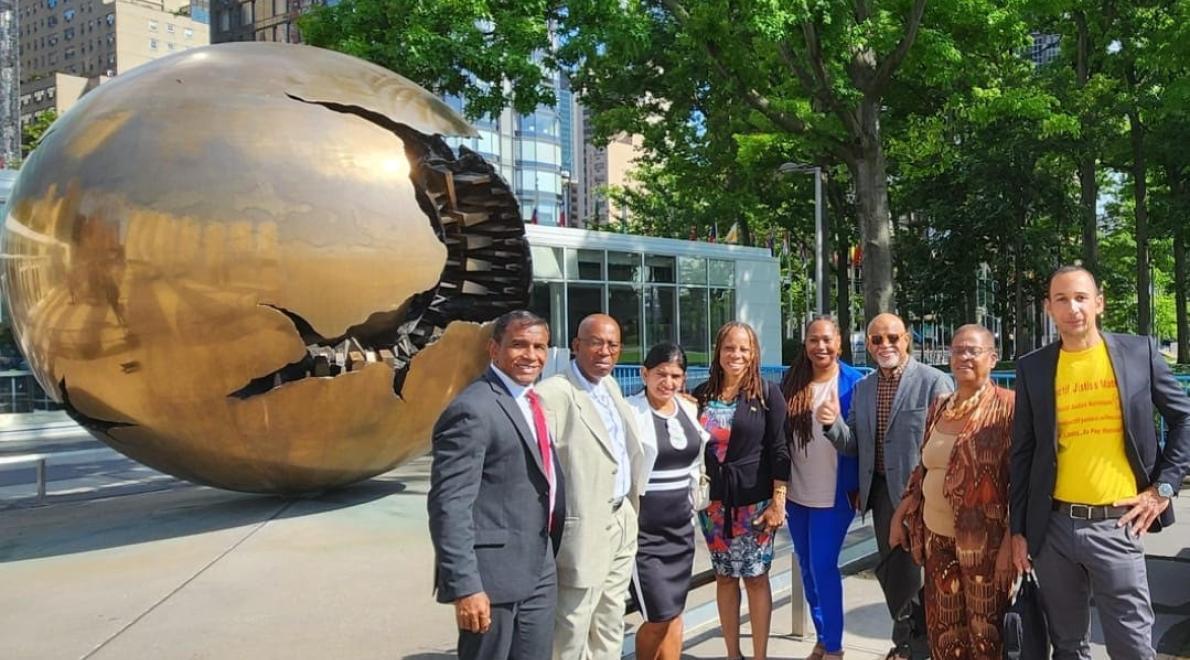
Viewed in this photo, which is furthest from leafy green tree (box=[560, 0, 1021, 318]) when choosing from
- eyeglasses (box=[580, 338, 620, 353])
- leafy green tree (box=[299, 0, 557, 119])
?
eyeglasses (box=[580, 338, 620, 353])

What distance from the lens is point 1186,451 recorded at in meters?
3.47

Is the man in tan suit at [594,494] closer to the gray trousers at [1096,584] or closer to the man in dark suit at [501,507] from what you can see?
the man in dark suit at [501,507]

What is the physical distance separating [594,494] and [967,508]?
4.77 feet

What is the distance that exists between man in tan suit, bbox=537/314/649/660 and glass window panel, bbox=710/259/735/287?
2085cm

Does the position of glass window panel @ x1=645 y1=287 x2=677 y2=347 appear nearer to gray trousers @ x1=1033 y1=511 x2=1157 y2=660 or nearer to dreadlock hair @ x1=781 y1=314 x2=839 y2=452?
dreadlock hair @ x1=781 y1=314 x2=839 y2=452

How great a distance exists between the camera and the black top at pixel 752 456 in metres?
4.38

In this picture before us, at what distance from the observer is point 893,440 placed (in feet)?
14.5

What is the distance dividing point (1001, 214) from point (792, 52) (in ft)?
47.7

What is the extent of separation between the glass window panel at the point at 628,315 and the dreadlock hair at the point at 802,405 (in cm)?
1713

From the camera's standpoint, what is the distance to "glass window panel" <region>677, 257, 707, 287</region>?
2369cm

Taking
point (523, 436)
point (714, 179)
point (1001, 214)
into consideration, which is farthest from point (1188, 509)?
point (1001, 214)

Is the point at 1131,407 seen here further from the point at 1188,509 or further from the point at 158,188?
the point at 1188,509

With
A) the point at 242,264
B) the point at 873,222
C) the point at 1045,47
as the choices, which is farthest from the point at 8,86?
the point at 242,264

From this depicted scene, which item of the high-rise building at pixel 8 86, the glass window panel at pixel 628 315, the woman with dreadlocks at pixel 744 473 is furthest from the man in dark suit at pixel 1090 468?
the high-rise building at pixel 8 86
